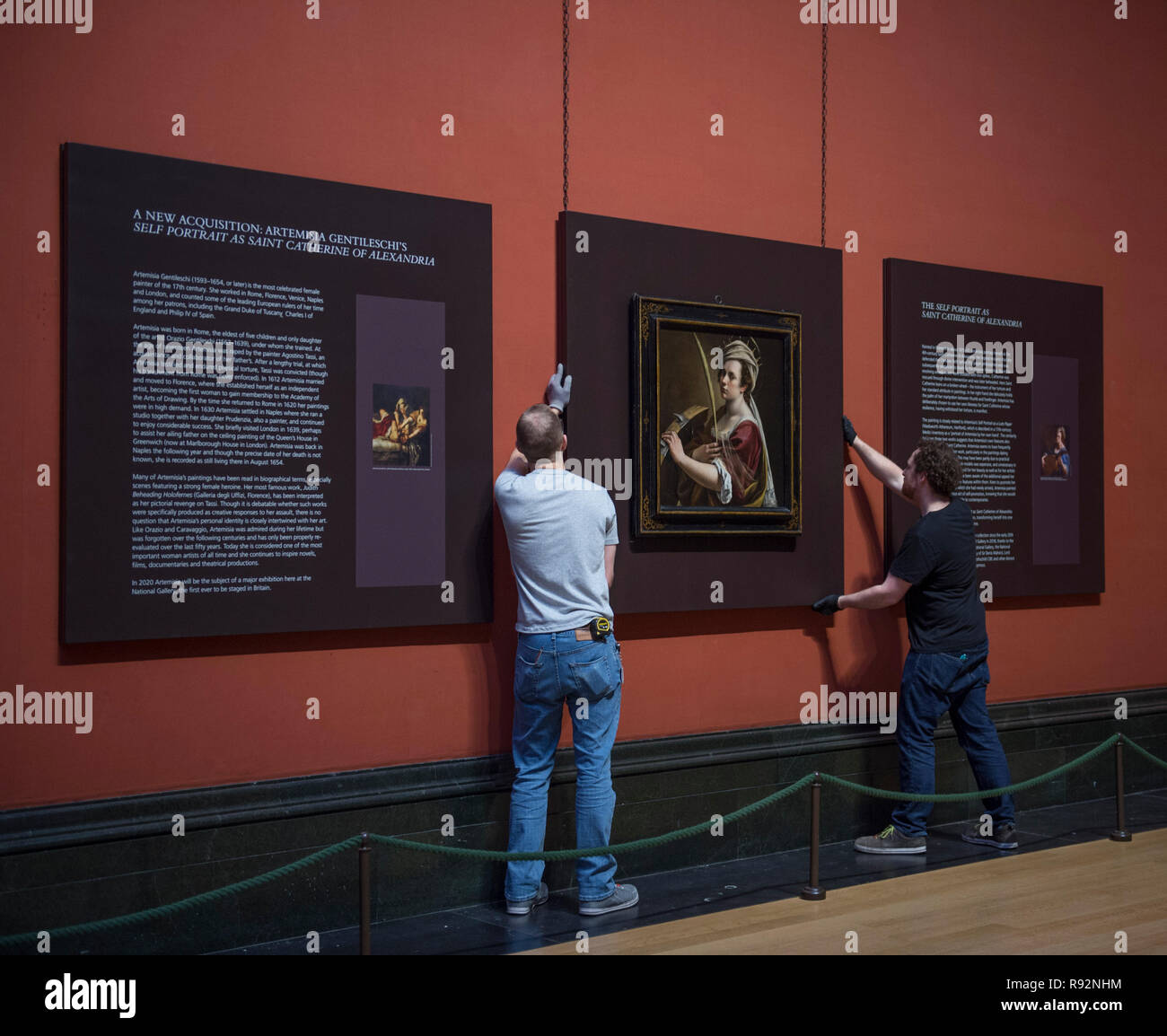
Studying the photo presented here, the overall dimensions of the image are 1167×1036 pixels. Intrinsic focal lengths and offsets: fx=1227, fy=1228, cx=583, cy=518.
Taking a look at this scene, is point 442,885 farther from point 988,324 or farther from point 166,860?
point 988,324

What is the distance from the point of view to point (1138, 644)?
8.79 m

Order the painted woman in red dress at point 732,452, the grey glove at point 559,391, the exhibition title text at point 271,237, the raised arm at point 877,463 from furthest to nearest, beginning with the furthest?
1. the raised arm at point 877,463
2. the painted woman in red dress at point 732,452
3. the grey glove at point 559,391
4. the exhibition title text at point 271,237

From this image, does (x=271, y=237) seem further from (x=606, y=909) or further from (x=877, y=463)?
(x=877, y=463)

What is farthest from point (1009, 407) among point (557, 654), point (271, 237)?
point (271, 237)

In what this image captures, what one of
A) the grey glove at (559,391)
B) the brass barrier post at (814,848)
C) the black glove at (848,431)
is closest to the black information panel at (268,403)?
the grey glove at (559,391)

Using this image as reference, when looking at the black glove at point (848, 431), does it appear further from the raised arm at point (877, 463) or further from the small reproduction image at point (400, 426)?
the small reproduction image at point (400, 426)

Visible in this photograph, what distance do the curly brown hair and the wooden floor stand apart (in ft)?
6.82

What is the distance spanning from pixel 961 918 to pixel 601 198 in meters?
3.94

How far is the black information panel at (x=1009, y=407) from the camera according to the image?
7.57 metres

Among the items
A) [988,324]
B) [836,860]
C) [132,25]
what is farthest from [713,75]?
[836,860]

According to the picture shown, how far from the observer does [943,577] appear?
6.92m

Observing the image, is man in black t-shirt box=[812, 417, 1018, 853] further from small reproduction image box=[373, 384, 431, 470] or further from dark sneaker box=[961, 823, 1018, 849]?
small reproduction image box=[373, 384, 431, 470]

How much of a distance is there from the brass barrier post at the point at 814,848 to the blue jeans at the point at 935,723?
119 cm

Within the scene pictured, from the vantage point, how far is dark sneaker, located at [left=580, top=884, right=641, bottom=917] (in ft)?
18.5
